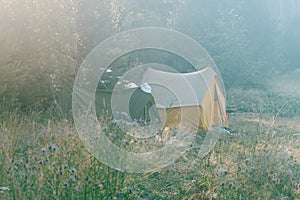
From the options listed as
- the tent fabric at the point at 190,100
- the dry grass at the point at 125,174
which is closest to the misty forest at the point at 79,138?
the dry grass at the point at 125,174

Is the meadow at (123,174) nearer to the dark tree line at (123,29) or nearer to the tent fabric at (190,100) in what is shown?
the dark tree line at (123,29)

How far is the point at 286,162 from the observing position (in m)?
3.81

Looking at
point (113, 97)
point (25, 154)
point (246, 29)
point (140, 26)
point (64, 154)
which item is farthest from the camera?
point (246, 29)

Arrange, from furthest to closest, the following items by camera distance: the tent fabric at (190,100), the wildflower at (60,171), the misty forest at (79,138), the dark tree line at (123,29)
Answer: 1. the tent fabric at (190,100)
2. the dark tree line at (123,29)
3. the misty forest at (79,138)
4. the wildflower at (60,171)

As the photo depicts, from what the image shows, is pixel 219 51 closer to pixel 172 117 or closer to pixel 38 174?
pixel 172 117

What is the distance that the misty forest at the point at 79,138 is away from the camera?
103 inches

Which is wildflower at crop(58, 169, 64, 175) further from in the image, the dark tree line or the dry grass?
the dark tree line

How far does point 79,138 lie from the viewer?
3312 mm

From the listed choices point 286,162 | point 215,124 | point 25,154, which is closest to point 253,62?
point 215,124

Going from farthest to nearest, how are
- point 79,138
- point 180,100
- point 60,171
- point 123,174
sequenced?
1. point 180,100
2. point 79,138
3. point 123,174
4. point 60,171

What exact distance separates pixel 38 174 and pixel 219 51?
19.6m

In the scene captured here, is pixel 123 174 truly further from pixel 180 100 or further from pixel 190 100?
pixel 180 100

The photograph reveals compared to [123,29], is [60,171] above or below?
below

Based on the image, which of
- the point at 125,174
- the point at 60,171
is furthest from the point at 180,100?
the point at 60,171
